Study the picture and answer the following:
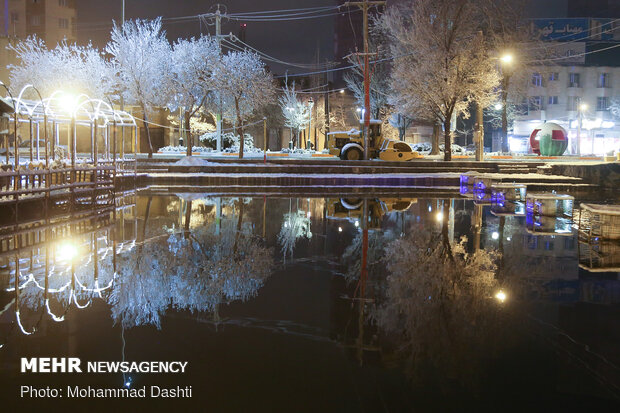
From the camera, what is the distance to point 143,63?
125ft

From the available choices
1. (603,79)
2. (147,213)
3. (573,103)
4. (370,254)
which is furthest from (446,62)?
(603,79)

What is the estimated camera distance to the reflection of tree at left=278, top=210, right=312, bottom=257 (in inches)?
437

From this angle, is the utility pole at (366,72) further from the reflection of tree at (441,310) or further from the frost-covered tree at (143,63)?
the reflection of tree at (441,310)

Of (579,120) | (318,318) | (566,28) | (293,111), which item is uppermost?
(566,28)

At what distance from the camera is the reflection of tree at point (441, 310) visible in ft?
16.6

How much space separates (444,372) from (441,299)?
228 centimetres

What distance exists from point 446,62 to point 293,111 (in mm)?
28783

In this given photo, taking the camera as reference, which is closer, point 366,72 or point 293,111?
point 366,72

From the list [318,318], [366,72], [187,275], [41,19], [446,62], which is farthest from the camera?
[41,19]

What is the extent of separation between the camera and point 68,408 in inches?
168

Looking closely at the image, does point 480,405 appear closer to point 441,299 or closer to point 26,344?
point 441,299

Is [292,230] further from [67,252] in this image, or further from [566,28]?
[566,28]

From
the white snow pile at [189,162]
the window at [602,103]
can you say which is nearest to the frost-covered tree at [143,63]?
the white snow pile at [189,162]

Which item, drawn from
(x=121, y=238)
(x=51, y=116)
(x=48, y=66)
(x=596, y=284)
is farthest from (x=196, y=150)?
(x=596, y=284)
